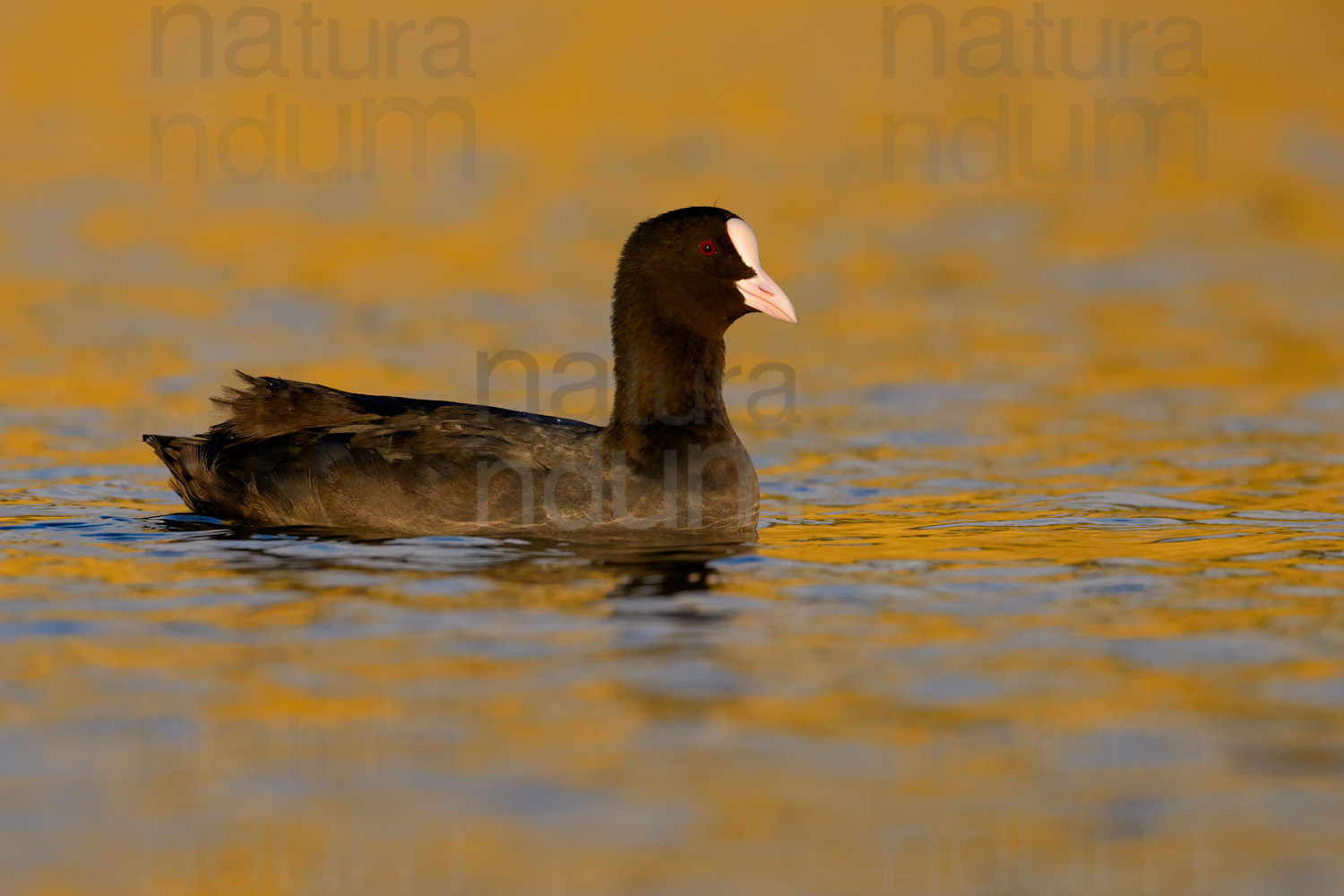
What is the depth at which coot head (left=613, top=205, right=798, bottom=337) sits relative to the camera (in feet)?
26.3

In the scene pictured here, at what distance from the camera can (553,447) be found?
777 cm

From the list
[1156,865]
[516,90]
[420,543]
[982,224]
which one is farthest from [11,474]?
[516,90]

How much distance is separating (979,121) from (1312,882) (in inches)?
757

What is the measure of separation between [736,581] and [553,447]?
1257 millimetres

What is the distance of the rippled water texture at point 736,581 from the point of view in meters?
4.28

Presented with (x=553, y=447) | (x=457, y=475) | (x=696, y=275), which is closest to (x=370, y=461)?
(x=457, y=475)

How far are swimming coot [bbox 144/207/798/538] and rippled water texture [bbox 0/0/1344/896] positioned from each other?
0.28 m

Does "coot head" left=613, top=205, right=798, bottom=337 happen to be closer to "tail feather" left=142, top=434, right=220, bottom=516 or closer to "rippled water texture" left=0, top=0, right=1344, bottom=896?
"rippled water texture" left=0, top=0, right=1344, bottom=896

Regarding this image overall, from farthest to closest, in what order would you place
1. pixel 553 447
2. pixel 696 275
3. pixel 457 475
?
pixel 696 275, pixel 553 447, pixel 457 475

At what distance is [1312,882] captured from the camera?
401 centimetres

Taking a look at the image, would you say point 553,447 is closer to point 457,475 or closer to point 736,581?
point 457,475

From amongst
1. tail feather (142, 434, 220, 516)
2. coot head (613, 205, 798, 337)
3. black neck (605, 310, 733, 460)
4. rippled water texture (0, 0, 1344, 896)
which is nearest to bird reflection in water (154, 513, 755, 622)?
rippled water texture (0, 0, 1344, 896)

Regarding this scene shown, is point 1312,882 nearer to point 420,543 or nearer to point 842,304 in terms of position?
point 420,543

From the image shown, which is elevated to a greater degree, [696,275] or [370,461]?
Answer: [696,275]
